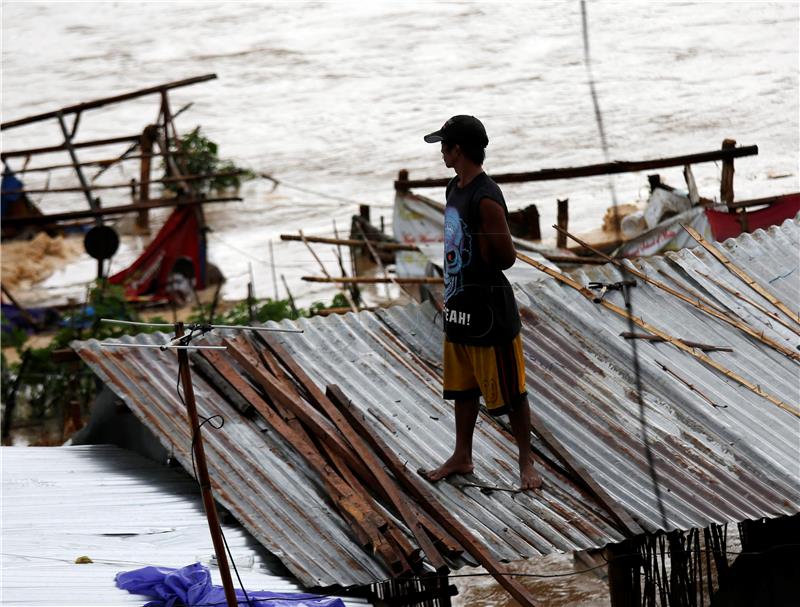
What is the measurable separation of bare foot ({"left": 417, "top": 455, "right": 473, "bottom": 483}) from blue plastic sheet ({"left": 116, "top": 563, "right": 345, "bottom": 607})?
86 centimetres

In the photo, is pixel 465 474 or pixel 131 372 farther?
pixel 131 372

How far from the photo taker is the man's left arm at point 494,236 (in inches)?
189

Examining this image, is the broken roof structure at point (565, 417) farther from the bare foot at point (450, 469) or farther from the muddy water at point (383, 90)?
the muddy water at point (383, 90)

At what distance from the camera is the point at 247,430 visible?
5.47 m

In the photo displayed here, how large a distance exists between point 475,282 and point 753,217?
539 centimetres

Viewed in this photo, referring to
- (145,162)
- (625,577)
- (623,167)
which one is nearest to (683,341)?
(625,577)

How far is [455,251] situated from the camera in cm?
496

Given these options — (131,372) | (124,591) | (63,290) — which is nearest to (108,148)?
(63,290)

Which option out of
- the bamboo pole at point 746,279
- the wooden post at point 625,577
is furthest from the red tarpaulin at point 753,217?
the wooden post at point 625,577

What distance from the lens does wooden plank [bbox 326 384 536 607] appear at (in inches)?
175

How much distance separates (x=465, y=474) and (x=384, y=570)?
70 cm

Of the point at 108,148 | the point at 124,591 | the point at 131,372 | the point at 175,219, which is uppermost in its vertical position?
the point at 108,148

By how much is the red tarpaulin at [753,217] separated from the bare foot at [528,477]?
5146 mm

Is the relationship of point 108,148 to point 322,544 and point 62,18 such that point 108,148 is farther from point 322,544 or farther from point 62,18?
point 322,544
